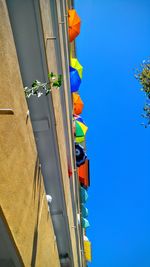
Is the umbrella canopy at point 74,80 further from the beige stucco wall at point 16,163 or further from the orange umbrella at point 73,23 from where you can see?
the beige stucco wall at point 16,163

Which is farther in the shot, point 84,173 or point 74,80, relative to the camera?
point 84,173

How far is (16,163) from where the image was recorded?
247 cm

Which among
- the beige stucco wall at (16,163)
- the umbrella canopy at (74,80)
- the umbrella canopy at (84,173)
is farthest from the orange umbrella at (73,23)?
the umbrella canopy at (84,173)

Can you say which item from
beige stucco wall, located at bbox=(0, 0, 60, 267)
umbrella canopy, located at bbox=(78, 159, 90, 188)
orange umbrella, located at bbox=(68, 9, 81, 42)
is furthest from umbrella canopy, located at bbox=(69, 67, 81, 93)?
umbrella canopy, located at bbox=(78, 159, 90, 188)

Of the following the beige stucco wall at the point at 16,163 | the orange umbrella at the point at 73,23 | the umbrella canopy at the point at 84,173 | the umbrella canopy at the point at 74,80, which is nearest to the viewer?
the beige stucco wall at the point at 16,163

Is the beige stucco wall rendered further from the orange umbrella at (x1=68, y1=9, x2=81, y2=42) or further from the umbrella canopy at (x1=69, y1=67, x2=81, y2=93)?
the orange umbrella at (x1=68, y1=9, x2=81, y2=42)

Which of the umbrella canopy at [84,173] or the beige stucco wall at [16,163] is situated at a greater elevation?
the beige stucco wall at [16,163]

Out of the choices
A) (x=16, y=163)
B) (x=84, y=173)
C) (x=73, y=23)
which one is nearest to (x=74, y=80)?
(x=73, y=23)

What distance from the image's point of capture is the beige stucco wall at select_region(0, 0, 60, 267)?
7.00 ft

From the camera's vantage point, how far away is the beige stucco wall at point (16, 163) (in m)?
2.13

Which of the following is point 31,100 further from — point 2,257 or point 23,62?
point 2,257

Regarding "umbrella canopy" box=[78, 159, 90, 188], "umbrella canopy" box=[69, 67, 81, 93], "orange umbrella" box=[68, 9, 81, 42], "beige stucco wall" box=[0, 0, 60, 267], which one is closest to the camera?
"beige stucco wall" box=[0, 0, 60, 267]

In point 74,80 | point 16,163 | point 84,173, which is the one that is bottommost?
point 84,173

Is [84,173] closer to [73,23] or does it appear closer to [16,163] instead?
[73,23]
